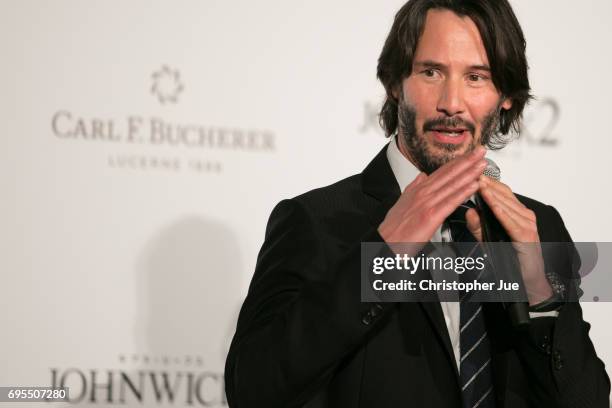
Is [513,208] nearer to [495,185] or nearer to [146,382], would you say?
[495,185]

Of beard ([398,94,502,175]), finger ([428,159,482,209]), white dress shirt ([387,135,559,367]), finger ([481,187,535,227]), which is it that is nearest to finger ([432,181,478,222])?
finger ([428,159,482,209])

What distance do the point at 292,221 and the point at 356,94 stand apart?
150 centimetres

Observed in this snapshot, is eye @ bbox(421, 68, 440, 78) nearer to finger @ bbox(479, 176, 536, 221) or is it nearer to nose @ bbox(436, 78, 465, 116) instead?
nose @ bbox(436, 78, 465, 116)

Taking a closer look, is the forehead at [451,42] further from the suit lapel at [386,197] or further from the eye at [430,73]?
the suit lapel at [386,197]

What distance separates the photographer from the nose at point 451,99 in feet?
6.23

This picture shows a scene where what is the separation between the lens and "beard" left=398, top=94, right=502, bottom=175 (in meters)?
1.92

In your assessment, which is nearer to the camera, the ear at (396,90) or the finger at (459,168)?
the finger at (459,168)

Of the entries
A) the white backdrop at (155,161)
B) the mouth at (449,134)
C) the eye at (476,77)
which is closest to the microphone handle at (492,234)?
the mouth at (449,134)

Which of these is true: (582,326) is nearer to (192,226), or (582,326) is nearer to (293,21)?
(192,226)

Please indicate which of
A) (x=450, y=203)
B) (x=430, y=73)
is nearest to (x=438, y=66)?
(x=430, y=73)

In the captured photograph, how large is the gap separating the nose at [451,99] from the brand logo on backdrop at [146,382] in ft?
5.10

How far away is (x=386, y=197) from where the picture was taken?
1.90 metres

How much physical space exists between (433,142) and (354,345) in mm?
561

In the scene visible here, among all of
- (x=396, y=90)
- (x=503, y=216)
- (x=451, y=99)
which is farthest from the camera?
(x=396, y=90)
